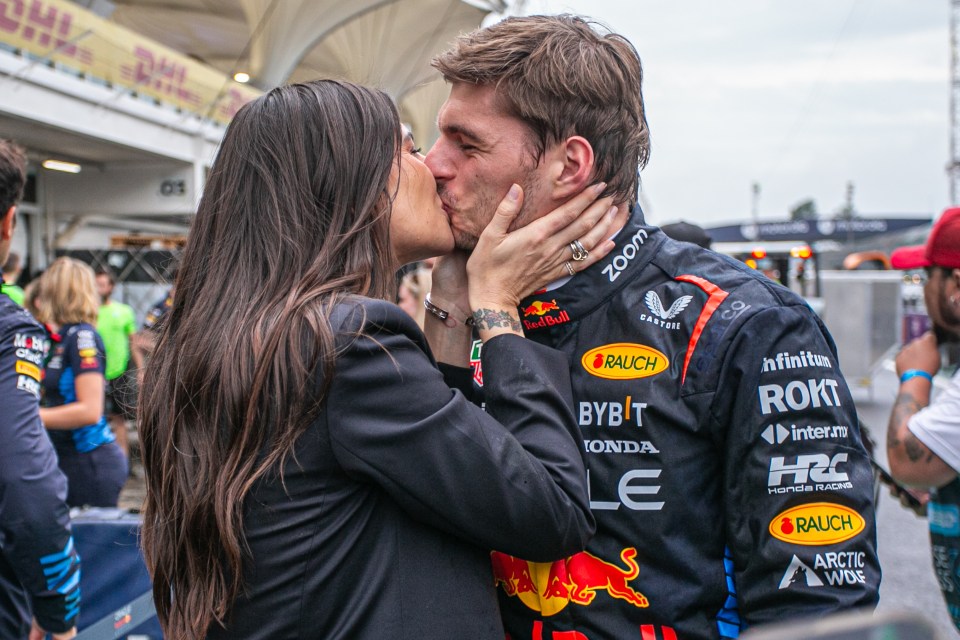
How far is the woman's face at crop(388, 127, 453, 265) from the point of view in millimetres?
1551

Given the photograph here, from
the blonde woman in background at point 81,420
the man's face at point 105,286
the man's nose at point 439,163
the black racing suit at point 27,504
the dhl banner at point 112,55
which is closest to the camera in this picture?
the man's nose at point 439,163

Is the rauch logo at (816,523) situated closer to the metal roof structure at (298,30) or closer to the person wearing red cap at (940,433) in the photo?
the person wearing red cap at (940,433)

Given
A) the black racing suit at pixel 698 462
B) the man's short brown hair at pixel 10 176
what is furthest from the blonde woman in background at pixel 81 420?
the black racing suit at pixel 698 462

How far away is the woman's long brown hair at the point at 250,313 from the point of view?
130cm

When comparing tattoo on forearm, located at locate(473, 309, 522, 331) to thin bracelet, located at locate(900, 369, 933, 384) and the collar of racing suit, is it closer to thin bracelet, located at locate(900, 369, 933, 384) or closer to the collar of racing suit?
the collar of racing suit

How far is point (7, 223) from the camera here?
270 cm

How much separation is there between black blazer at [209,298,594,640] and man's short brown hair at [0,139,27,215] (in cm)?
193

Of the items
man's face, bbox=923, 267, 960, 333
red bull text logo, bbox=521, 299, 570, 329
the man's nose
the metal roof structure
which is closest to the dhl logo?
red bull text logo, bbox=521, 299, 570, 329

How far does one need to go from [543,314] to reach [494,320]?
0.48ft

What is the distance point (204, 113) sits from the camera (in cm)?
1742

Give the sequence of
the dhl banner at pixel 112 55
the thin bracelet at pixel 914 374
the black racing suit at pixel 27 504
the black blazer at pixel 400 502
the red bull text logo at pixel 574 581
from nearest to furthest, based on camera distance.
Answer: the black blazer at pixel 400 502, the red bull text logo at pixel 574 581, the black racing suit at pixel 27 504, the thin bracelet at pixel 914 374, the dhl banner at pixel 112 55

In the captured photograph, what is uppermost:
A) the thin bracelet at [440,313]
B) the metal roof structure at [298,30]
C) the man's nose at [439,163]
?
the metal roof structure at [298,30]

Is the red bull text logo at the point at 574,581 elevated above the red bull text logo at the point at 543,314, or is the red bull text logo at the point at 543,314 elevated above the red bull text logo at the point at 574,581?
the red bull text logo at the point at 543,314

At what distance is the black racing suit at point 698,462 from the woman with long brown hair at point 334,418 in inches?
4.8
